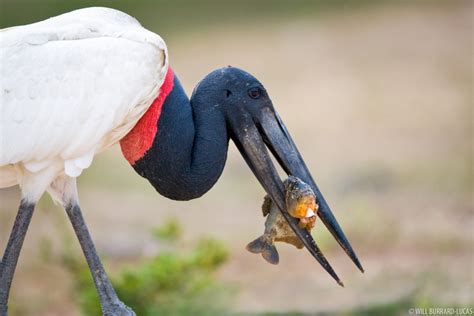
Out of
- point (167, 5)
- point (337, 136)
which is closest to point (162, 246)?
point (337, 136)

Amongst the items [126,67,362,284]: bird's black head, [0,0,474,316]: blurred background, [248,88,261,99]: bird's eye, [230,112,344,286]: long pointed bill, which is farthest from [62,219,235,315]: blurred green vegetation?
[248,88,261,99]: bird's eye

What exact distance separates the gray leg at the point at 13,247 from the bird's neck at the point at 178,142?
0.58 m

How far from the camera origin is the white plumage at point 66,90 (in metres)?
4.97

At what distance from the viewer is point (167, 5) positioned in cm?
1992

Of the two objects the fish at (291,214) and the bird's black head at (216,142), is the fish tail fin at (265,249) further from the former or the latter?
the bird's black head at (216,142)

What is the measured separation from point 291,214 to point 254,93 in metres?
0.62

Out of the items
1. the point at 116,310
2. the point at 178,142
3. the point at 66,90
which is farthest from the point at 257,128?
the point at 116,310

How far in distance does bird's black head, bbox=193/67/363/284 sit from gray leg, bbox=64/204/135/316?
0.83 m

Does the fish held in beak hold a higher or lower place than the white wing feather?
lower

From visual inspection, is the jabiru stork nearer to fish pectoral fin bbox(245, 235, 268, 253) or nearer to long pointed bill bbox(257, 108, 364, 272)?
long pointed bill bbox(257, 108, 364, 272)

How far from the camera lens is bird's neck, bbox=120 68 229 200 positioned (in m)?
5.28

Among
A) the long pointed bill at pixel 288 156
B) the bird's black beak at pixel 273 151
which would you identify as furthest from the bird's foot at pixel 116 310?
the long pointed bill at pixel 288 156

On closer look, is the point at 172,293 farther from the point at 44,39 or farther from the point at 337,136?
the point at 337,136

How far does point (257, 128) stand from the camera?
5.41 meters
